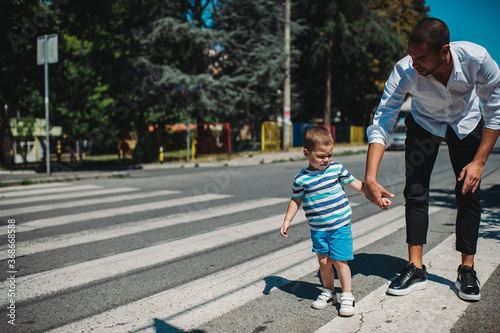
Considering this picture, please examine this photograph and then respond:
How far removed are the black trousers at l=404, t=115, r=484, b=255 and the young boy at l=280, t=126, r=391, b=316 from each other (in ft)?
1.92

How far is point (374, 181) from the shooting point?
2639 millimetres

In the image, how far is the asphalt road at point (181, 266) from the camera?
269cm

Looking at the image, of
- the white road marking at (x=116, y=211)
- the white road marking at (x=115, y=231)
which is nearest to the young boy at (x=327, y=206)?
the white road marking at (x=115, y=231)

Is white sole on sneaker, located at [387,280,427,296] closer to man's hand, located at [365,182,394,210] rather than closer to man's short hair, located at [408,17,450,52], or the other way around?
man's hand, located at [365,182,394,210]

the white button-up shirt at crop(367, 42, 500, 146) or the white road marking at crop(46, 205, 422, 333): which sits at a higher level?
the white button-up shirt at crop(367, 42, 500, 146)

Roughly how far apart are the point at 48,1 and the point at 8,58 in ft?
11.0

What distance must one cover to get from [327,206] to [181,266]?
65.3 inches

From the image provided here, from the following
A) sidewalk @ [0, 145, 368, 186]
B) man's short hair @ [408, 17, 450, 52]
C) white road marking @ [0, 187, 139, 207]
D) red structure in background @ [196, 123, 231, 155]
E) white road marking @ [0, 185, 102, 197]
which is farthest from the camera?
red structure in background @ [196, 123, 231, 155]

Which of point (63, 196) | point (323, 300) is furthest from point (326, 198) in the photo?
point (63, 196)

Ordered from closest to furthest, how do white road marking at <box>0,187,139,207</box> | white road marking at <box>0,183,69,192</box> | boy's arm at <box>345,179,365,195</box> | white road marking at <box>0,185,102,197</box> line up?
1. boy's arm at <box>345,179,365,195</box>
2. white road marking at <box>0,187,139,207</box>
3. white road marking at <box>0,185,102,197</box>
4. white road marking at <box>0,183,69,192</box>

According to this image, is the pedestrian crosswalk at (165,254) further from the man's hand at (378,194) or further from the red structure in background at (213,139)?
the red structure in background at (213,139)

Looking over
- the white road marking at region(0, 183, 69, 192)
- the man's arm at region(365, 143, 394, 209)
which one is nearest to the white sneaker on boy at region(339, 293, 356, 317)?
the man's arm at region(365, 143, 394, 209)

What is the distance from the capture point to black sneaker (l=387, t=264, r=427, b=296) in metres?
2.95

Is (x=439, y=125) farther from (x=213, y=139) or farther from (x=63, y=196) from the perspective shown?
(x=213, y=139)
